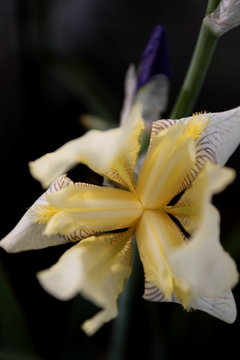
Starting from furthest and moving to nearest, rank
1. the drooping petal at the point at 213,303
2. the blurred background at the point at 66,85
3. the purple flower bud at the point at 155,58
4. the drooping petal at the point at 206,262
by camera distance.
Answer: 1. the blurred background at the point at 66,85
2. the purple flower bud at the point at 155,58
3. the drooping petal at the point at 213,303
4. the drooping petal at the point at 206,262

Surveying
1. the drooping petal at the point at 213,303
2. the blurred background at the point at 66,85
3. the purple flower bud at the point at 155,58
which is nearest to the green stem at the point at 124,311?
the drooping petal at the point at 213,303

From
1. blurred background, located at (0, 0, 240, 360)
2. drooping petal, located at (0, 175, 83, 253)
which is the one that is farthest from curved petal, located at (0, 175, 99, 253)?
blurred background, located at (0, 0, 240, 360)

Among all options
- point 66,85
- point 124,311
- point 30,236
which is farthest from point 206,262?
point 66,85

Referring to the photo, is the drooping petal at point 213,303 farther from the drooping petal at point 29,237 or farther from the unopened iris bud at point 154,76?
the unopened iris bud at point 154,76

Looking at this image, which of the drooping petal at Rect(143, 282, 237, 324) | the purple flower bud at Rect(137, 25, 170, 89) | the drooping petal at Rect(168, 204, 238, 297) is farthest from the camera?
the purple flower bud at Rect(137, 25, 170, 89)

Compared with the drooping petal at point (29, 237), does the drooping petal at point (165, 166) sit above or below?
above

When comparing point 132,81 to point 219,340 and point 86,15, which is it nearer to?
point 219,340

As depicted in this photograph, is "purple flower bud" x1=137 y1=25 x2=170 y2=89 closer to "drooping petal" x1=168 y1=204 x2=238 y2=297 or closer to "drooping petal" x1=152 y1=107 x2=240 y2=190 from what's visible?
"drooping petal" x1=152 y1=107 x2=240 y2=190
